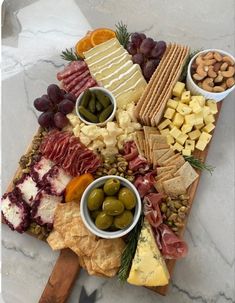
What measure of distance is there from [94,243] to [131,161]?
1.00 ft

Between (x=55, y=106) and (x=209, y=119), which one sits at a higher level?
(x=55, y=106)

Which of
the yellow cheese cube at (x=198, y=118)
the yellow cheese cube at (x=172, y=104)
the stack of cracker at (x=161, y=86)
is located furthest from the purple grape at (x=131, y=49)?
the yellow cheese cube at (x=198, y=118)

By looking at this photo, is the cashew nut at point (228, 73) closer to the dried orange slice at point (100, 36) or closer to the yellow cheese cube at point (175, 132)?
the yellow cheese cube at point (175, 132)

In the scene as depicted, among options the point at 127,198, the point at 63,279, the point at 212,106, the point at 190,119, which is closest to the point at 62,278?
the point at 63,279

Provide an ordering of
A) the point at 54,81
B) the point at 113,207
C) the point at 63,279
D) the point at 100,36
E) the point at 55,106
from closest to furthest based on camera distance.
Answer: the point at 113,207
the point at 63,279
the point at 55,106
the point at 100,36
the point at 54,81

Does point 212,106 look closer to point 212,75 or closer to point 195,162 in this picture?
point 212,75

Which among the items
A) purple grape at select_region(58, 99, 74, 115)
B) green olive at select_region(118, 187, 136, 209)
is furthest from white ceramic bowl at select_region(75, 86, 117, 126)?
green olive at select_region(118, 187, 136, 209)

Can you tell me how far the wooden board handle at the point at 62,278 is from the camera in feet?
4.60

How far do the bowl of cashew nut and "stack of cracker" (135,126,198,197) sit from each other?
9.0 inches

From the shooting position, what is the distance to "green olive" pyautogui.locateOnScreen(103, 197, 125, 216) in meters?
1.29

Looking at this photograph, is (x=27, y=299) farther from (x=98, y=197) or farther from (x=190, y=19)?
(x=190, y=19)

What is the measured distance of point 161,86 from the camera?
1.51 meters

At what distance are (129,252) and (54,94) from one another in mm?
611

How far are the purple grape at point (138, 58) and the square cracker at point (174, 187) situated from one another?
1.54ft
